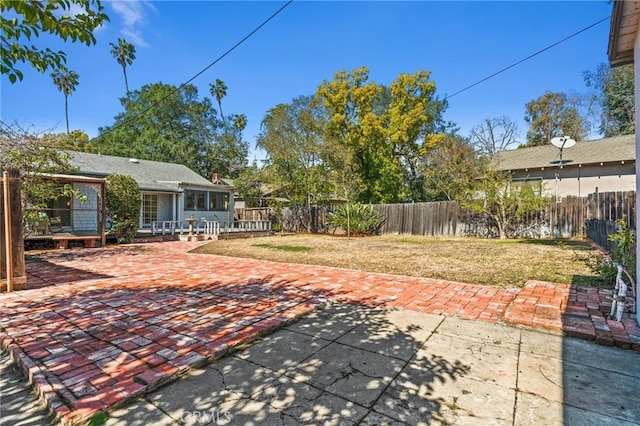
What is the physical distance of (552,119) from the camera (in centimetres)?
2838

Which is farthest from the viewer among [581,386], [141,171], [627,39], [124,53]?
[124,53]

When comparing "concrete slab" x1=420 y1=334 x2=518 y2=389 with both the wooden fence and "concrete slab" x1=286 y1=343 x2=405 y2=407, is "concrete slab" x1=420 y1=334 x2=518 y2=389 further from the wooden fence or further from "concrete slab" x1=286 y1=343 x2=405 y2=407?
the wooden fence

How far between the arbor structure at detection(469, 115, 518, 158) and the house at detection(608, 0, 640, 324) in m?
20.5

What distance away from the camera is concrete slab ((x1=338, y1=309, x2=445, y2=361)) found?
2.86 metres

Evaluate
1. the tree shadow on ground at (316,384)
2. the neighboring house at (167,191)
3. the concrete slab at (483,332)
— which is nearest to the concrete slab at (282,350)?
the tree shadow on ground at (316,384)

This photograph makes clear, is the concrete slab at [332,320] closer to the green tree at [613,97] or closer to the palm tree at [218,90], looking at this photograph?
the green tree at [613,97]

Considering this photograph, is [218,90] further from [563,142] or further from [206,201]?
[563,142]

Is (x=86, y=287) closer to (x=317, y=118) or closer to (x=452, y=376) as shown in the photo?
(x=452, y=376)

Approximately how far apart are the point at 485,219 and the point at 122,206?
15.0 m

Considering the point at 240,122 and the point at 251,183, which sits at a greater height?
the point at 240,122

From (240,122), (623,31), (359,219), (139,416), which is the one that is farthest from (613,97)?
(240,122)

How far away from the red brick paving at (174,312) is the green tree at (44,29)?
7.94 ft

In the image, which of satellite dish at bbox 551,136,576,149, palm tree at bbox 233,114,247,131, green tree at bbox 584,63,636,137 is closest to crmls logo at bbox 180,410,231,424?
satellite dish at bbox 551,136,576,149

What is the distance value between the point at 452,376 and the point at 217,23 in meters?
11.1
